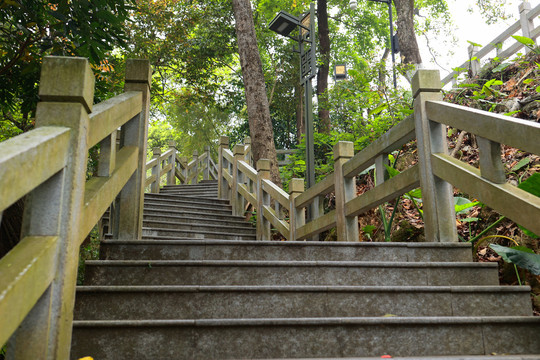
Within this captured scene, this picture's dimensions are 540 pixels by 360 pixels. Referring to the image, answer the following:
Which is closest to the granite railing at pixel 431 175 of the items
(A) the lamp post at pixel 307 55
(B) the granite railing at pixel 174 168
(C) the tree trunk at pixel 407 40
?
(A) the lamp post at pixel 307 55

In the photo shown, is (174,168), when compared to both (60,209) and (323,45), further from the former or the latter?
(60,209)

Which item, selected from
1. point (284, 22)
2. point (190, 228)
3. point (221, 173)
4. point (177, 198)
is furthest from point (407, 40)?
point (190, 228)

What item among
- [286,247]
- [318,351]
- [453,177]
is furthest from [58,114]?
[453,177]

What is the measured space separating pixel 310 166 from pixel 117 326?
424 centimetres

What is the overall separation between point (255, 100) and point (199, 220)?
2.20 meters

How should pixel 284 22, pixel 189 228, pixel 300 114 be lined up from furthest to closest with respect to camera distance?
pixel 300 114, pixel 189 228, pixel 284 22

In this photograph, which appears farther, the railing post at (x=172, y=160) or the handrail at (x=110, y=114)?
the railing post at (x=172, y=160)

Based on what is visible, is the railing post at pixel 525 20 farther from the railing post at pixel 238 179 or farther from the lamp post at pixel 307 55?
the railing post at pixel 238 179

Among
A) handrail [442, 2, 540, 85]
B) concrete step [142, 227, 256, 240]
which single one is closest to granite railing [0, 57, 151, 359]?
concrete step [142, 227, 256, 240]

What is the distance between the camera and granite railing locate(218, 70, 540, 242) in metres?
2.54

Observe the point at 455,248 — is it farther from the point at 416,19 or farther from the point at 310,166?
the point at 416,19

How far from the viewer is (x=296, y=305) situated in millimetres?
2617

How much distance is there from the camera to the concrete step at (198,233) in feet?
22.1

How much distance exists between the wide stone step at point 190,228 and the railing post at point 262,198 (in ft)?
2.90
